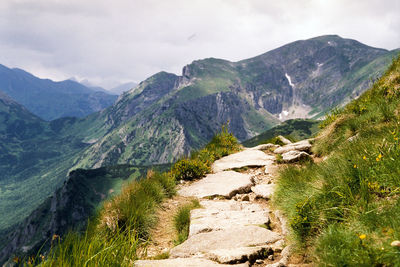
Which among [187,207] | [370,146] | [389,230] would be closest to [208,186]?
[187,207]

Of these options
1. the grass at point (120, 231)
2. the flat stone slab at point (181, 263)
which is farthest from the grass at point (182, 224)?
the flat stone slab at point (181, 263)

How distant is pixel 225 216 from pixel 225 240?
4.73 ft

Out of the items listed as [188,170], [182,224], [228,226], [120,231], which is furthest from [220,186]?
[120,231]

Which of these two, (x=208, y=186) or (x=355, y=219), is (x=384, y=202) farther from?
(x=208, y=186)

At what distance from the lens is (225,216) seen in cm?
676

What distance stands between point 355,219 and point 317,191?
1209 millimetres

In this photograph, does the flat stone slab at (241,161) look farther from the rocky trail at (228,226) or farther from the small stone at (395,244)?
the small stone at (395,244)

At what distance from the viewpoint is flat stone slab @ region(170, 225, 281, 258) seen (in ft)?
16.5

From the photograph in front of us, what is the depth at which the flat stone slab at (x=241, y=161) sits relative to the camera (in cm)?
1229

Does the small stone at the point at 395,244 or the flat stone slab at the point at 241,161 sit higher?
the small stone at the point at 395,244

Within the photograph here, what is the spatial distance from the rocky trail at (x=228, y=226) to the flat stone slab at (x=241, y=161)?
34.5 inches

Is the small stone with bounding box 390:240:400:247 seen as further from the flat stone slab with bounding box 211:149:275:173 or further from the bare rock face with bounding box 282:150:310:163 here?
the flat stone slab with bounding box 211:149:275:173

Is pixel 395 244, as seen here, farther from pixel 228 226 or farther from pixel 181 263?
pixel 228 226

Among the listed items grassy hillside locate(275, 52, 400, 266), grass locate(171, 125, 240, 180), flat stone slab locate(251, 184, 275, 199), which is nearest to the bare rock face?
flat stone slab locate(251, 184, 275, 199)
